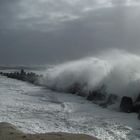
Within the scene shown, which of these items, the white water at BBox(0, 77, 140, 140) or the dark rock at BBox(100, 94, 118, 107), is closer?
the white water at BBox(0, 77, 140, 140)

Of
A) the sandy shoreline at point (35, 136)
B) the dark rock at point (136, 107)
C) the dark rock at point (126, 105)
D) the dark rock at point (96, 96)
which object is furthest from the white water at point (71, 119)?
the dark rock at point (96, 96)

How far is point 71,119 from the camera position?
659 inches

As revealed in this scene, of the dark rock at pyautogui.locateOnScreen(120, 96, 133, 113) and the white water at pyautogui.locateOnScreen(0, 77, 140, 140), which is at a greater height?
the dark rock at pyautogui.locateOnScreen(120, 96, 133, 113)

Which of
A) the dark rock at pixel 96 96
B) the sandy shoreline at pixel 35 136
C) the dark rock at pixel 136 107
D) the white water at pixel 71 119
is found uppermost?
the dark rock at pixel 96 96

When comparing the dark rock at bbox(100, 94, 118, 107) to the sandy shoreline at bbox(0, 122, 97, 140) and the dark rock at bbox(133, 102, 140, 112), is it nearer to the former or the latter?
the dark rock at bbox(133, 102, 140, 112)

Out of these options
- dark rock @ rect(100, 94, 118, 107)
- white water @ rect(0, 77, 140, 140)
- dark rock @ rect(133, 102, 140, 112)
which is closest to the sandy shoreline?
white water @ rect(0, 77, 140, 140)

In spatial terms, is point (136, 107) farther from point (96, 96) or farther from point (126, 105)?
point (96, 96)

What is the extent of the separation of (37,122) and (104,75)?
49.7ft

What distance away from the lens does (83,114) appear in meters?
18.4

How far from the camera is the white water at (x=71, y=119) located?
1434cm

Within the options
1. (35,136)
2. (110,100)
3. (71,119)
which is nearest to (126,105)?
(110,100)

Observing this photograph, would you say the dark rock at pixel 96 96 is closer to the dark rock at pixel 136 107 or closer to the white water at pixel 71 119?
the white water at pixel 71 119

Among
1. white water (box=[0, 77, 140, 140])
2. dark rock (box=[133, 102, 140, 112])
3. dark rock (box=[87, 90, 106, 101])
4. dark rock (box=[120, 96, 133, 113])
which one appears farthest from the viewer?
dark rock (box=[87, 90, 106, 101])

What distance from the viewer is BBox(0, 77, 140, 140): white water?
564 inches
